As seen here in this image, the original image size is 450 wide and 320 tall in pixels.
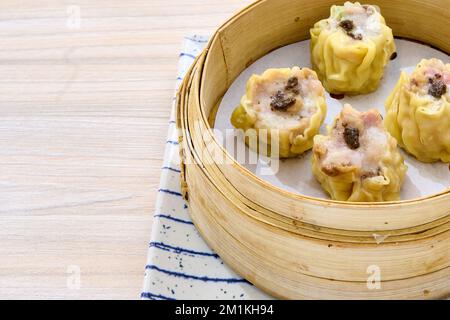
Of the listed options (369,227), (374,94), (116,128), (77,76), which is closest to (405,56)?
(374,94)

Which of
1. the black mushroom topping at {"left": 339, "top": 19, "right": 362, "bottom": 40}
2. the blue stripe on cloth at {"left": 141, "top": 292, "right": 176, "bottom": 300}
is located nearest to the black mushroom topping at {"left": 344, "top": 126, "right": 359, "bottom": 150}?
the black mushroom topping at {"left": 339, "top": 19, "right": 362, "bottom": 40}

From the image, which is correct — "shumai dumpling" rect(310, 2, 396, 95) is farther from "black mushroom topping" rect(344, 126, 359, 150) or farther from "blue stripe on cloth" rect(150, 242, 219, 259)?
"blue stripe on cloth" rect(150, 242, 219, 259)

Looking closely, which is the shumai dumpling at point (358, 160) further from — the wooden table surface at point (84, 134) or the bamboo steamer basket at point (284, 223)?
the wooden table surface at point (84, 134)

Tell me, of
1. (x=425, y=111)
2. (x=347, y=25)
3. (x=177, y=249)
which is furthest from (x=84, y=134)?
(x=425, y=111)

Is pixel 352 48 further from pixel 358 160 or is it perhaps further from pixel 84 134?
pixel 84 134

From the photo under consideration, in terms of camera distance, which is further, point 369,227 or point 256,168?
point 256,168

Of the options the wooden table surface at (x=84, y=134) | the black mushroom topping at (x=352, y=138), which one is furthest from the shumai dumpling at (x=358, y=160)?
the wooden table surface at (x=84, y=134)
